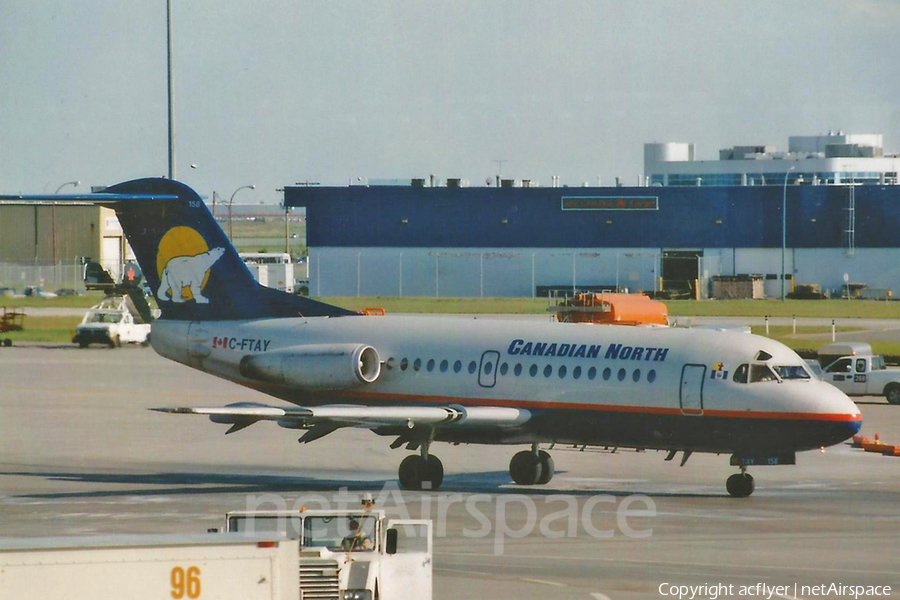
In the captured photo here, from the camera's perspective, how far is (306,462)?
118 ft

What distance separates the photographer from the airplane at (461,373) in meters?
29.2

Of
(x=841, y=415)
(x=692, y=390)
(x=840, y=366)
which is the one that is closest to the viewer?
(x=841, y=415)

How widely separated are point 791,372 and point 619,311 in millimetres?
20153

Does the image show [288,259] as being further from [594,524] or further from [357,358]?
[594,524]

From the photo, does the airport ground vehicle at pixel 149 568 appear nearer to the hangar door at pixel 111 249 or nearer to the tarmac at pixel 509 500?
the tarmac at pixel 509 500

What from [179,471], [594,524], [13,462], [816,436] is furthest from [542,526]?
[13,462]

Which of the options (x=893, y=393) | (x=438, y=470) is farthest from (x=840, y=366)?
(x=438, y=470)

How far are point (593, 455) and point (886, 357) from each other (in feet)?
86.5

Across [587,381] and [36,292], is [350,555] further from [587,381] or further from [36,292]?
[36,292]

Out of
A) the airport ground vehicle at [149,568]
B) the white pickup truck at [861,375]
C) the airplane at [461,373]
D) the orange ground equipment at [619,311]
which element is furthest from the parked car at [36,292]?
the airport ground vehicle at [149,568]

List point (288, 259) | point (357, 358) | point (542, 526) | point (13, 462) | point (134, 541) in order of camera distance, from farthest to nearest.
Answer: point (288, 259)
point (13, 462)
point (357, 358)
point (542, 526)
point (134, 541)

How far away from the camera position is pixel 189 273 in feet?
117

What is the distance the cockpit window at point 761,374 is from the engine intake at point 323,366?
833 cm

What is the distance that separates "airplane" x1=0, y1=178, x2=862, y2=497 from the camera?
2920cm
